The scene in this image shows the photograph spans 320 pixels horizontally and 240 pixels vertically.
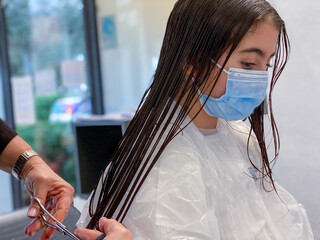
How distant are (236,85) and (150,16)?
2.29 meters

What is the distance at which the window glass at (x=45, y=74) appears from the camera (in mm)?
4016

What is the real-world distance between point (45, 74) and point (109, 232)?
11.5 ft

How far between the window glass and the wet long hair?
9.58ft

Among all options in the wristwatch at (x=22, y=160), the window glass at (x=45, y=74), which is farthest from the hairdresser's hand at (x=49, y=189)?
the window glass at (x=45, y=74)

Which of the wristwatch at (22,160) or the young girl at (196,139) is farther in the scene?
the wristwatch at (22,160)

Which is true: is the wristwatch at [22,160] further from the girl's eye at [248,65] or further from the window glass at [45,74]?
the window glass at [45,74]

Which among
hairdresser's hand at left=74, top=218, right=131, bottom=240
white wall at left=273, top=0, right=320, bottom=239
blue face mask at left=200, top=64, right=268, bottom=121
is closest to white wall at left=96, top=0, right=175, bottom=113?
white wall at left=273, top=0, right=320, bottom=239

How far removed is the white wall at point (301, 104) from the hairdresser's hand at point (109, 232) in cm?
95

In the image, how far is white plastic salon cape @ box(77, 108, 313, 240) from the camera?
97 centimetres

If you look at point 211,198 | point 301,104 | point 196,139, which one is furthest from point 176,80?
point 301,104

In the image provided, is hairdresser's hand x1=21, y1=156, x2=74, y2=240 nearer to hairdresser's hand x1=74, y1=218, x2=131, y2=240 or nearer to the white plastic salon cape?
the white plastic salon cape

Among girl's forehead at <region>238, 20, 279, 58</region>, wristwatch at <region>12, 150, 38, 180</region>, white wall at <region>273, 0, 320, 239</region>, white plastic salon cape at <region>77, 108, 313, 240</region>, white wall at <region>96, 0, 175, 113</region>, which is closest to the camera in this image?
white plastic salon cape at <region>77, 108, 313, 240</region>

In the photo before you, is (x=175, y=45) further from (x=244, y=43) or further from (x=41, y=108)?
(x=41, y=108)

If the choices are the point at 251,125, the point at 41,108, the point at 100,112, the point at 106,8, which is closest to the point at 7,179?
the point at 41,108
